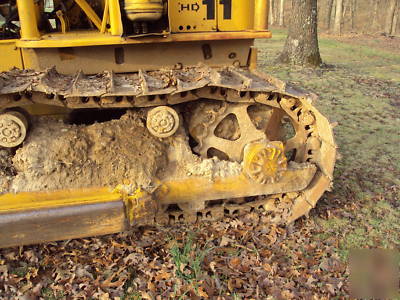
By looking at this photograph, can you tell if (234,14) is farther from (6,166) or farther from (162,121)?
(6,166)

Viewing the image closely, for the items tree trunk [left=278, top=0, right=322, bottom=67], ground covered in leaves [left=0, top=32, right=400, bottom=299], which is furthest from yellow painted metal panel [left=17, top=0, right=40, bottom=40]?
tree trunk [left=278, top=0, right=322, bottom=67]

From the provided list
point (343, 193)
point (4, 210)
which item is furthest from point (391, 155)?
point (4, 210)

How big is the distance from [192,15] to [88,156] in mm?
1634

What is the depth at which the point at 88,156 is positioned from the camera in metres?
3.68

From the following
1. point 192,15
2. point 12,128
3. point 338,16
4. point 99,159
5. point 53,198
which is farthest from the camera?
point 338,16

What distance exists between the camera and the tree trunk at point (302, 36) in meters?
11.9

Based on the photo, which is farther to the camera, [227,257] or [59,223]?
[227,257]

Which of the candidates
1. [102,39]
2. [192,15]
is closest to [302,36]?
[192,15]

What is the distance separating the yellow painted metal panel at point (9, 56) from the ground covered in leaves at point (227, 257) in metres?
1.73

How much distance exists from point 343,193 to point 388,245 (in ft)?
3.38

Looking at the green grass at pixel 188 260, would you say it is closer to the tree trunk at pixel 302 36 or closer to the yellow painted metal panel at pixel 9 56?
the yellow painted metal panel at pixel 9 56

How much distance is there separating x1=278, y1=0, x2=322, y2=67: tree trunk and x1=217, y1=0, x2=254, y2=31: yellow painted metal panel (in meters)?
8.77

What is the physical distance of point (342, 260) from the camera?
3738 mm

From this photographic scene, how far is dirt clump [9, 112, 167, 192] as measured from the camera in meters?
3.54
